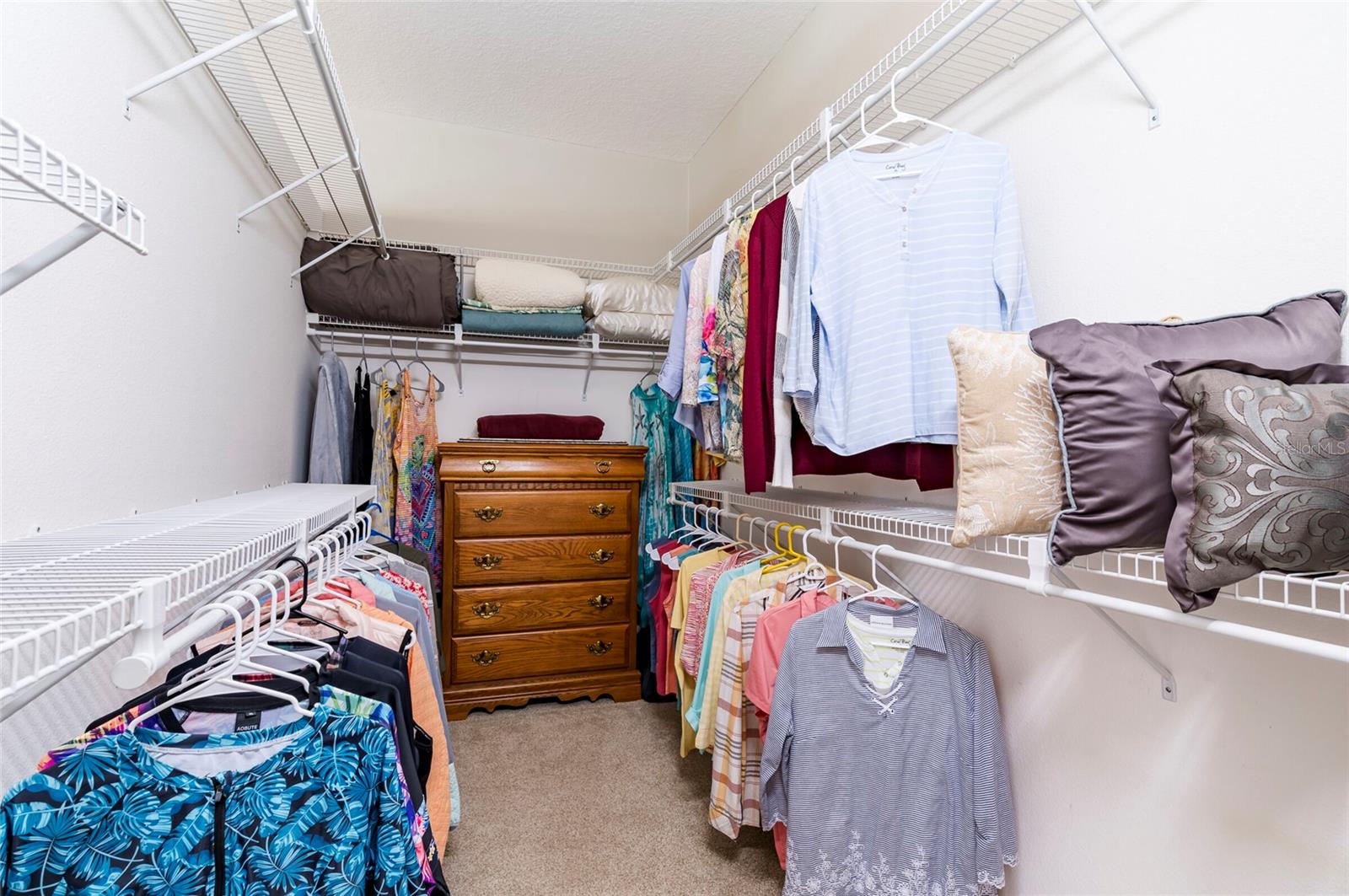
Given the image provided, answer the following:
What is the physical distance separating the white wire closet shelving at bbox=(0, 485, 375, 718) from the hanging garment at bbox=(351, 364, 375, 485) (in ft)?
4.70

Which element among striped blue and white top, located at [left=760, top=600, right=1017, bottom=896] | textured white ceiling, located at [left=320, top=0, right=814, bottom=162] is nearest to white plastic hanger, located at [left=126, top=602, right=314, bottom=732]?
striped blue and white top, located at [left=760, top=600, right=1017, bottom=896]

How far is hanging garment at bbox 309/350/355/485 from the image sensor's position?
8.30 feet

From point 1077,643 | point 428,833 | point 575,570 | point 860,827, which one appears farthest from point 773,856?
point 575,570

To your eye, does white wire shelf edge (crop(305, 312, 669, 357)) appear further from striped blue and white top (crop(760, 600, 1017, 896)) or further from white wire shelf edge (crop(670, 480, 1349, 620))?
striped blue and white top (crop(760, 600, 1017, 896))

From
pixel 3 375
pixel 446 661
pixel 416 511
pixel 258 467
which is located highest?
pixel 3 375

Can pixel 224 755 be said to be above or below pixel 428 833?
above

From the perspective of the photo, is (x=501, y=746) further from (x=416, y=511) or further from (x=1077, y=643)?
(x=1077, y=643)

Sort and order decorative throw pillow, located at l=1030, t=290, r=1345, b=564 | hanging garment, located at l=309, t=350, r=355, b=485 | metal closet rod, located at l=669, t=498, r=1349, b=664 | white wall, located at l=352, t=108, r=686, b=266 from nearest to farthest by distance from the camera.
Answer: metal closet rod, located at l=669, t=498, r=1349, b=664 < decorative throw pillow, located at l=1030, t=290, r=1345, b=564 < hanging garment, located at l=309, t=350, r=355, b=485 < white wall, located at l=352, t=108, r=686, b=266

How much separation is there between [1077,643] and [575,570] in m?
1.98

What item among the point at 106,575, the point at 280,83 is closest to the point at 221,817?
the point at 106,575

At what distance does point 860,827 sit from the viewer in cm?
135

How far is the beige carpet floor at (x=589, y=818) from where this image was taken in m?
1.70

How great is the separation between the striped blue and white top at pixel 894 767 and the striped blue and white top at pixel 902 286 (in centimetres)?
48

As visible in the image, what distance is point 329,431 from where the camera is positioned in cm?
254
